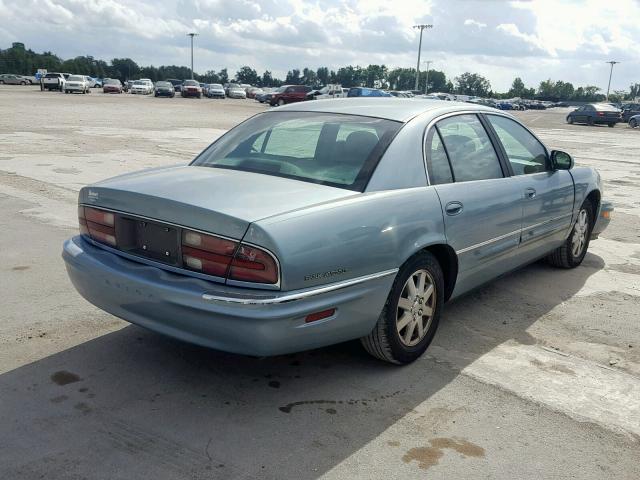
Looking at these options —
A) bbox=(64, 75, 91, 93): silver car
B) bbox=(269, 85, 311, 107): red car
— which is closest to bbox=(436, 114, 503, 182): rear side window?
bbox=(269, 85, 311, 107): red car

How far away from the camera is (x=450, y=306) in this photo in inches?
195

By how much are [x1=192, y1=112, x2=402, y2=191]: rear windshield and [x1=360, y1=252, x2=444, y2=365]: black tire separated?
571 mm

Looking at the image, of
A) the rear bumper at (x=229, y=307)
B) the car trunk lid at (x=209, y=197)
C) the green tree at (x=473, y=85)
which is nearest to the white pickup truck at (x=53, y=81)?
the car trunk lid at (x=209, y=197)

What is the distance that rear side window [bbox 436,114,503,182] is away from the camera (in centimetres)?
421

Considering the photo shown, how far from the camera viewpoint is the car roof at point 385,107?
13.6 feet

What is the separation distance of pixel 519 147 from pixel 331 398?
280cm

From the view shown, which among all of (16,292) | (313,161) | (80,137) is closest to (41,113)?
(80,137)

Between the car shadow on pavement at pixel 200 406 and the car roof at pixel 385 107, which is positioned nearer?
the car shadow on pavement at pixel 200 406

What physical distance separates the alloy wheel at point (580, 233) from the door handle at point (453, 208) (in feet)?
7.72

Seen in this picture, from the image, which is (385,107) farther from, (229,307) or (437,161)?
(229,307)

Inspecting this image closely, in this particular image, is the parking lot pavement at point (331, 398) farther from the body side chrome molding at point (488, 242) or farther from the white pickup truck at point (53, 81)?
the white pickup truck at point (53, 81)

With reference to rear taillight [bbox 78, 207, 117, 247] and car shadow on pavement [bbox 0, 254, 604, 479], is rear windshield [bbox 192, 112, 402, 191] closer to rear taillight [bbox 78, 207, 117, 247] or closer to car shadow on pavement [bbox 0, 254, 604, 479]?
rear taillight [bbox 78, 207, 117, 247]

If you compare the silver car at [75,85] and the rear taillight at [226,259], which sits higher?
the silver car at [75,85]

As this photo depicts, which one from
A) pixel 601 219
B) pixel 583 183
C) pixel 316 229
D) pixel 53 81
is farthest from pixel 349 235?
pixel 53 81
